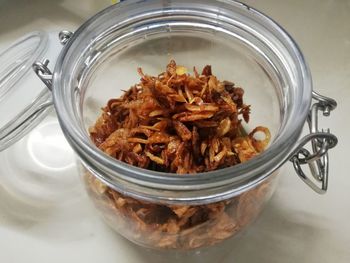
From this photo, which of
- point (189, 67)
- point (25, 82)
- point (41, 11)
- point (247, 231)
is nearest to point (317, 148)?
point (247, 231)

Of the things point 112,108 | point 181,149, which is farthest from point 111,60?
point 181,149

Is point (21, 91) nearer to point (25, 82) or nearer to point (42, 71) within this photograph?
point (25, 82)

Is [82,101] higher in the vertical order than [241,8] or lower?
lower

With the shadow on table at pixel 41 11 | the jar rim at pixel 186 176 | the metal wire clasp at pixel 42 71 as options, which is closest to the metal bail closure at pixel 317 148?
the jar rim at pixel 186 176

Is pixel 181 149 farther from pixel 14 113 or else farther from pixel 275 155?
pixel 14 113

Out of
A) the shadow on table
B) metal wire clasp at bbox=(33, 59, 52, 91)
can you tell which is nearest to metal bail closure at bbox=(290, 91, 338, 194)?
metal wire clasp at bbox=(33, 59, 52, 91)

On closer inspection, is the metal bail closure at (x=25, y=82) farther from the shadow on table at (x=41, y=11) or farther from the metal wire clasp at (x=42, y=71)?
the shadow on table at (x=41, y=11)
